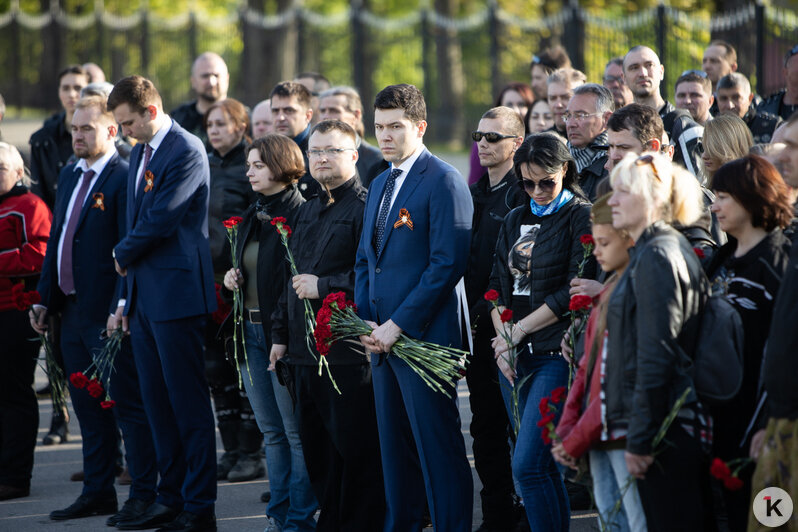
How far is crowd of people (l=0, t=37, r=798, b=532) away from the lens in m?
3.82

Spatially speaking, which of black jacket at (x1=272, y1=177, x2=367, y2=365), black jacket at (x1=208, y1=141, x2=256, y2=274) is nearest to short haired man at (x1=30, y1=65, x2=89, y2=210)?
black jacket at (x1=208, y1=141, x2=256, y2=274)

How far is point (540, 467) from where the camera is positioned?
15.5ft

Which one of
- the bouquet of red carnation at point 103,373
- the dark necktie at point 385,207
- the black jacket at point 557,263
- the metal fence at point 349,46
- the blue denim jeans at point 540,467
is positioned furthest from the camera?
the metal fence at point 349,46

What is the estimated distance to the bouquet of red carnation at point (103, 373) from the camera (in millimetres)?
6137

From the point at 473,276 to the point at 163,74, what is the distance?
1917 cm

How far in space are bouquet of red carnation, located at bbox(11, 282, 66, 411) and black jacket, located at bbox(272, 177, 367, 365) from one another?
198 centimetres

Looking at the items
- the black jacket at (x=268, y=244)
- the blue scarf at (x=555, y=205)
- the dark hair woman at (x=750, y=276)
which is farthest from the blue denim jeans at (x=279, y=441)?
the dark hair woman at (x=750, y=276)

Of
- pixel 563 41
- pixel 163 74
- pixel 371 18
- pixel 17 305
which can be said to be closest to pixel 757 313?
pixel 17 305

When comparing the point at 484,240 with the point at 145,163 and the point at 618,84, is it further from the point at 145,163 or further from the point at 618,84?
the point at 618,84

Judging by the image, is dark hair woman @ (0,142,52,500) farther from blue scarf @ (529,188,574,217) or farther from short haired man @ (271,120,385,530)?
blue scarf @ (529,188,574,217)

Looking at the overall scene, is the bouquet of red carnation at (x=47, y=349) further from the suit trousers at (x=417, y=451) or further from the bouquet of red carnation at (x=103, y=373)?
the suit trousers at (x=417, y=451)

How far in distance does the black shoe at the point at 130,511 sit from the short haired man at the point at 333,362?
1.26 meters

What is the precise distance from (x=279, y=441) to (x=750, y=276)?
9.77ft

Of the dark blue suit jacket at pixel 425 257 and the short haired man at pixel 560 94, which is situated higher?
the short haired man at pixel 560 94
